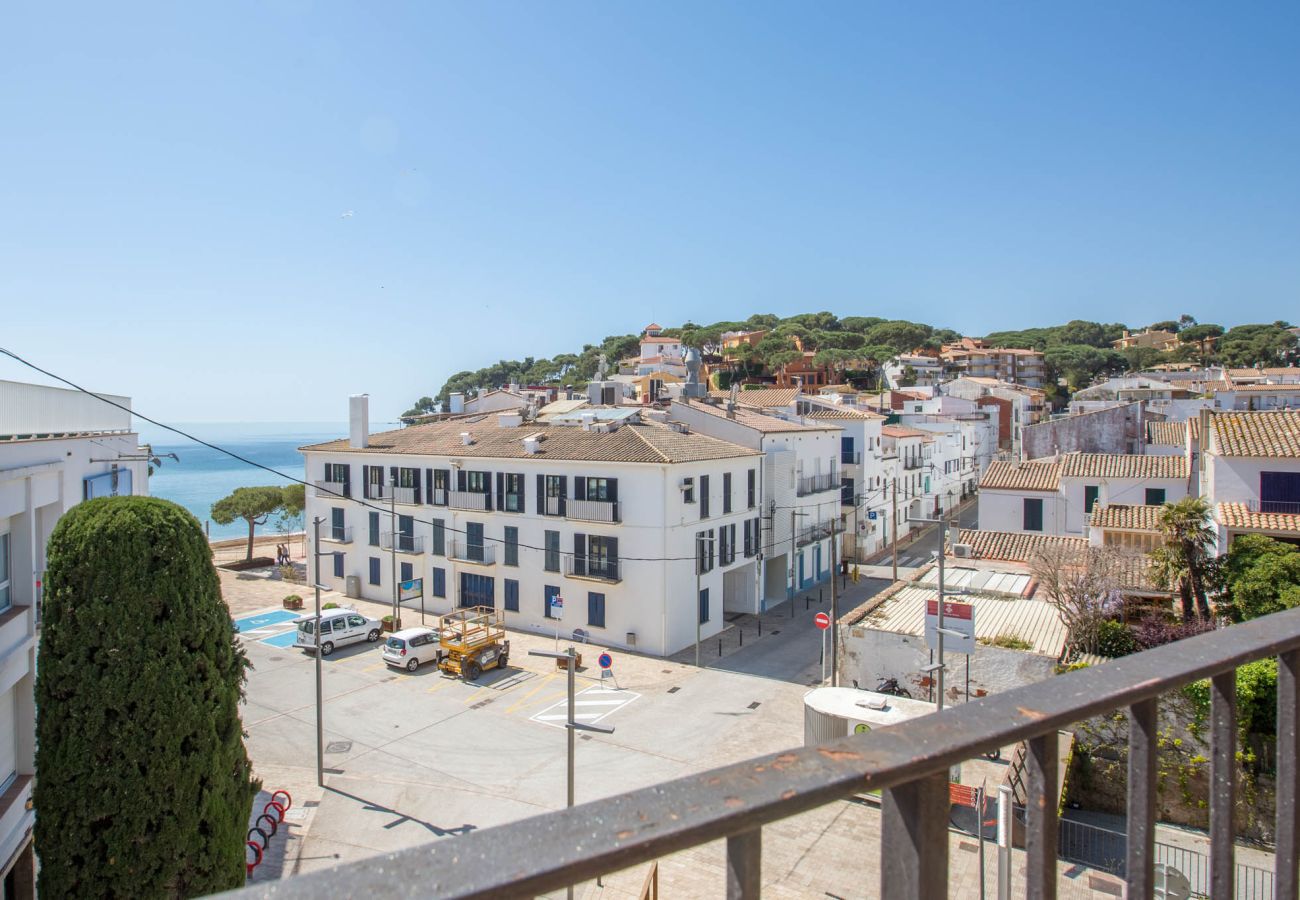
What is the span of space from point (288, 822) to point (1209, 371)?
8814cm

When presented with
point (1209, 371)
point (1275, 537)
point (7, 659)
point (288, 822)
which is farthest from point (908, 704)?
point (1209, 371)

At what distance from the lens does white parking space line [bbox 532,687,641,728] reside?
22.5 meters

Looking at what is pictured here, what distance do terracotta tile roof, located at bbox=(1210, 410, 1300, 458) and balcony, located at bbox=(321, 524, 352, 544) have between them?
3295cm

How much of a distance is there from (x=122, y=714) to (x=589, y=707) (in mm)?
14726

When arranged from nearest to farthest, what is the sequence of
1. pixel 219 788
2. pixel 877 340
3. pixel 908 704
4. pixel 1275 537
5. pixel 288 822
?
pixel 219 788
pixel 288 822
pixel 908 704
pixel 1275 537
pixel 877 340

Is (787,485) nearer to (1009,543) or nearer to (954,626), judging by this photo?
(1009,543)

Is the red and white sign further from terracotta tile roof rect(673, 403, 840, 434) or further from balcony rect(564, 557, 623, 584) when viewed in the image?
terracotta tile roof rect(673, 403, 840, 434)

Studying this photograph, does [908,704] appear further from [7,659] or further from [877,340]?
[877,340]

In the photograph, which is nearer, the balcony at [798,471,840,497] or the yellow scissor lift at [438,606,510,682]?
the yellow scissor lift at [438,606,510,682]

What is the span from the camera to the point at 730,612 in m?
34.5

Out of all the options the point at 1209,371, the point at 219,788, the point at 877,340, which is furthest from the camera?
the point at 877,340

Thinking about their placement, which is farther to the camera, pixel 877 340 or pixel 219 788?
pixel 877 340

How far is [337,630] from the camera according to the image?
2912 centimetres

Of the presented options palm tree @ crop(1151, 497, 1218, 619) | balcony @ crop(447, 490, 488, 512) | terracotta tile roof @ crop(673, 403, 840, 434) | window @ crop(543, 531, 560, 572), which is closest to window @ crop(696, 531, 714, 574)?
window @ crop(543, 531, 560, 572)
